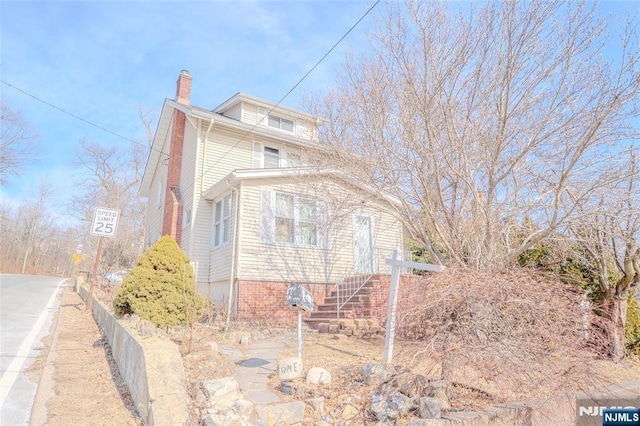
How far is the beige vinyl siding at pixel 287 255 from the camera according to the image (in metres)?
11.5

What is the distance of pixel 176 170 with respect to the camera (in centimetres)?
1584

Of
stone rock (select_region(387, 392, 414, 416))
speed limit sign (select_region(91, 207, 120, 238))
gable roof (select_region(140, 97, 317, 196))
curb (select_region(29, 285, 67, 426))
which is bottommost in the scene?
curb (select_region(29, 285, 67, 426))

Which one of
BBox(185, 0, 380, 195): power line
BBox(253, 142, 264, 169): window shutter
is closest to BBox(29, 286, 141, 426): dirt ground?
BBox(185, 0, 380, 195): power line

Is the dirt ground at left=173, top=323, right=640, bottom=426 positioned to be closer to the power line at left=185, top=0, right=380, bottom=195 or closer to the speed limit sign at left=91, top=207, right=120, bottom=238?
the speed limit sign at left=91, top=207, right=120, bottom=238

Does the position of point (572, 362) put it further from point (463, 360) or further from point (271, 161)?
point (271, 161)

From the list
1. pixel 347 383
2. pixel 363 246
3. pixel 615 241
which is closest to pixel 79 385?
pixel 347 383

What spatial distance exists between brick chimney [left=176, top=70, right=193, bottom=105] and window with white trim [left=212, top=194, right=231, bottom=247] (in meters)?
6.15

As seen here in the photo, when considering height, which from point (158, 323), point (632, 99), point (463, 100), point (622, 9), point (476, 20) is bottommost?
point (158, 323)

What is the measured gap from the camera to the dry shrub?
4012 mm

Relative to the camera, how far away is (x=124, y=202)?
34.6 metres

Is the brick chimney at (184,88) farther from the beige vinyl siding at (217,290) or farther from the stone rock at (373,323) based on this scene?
the stone rock at (373,323)

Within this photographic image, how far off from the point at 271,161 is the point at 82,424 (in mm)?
11932

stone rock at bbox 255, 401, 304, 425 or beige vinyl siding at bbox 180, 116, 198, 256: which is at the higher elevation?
beige vinyl siding at bbox 180, 116, 198, 256

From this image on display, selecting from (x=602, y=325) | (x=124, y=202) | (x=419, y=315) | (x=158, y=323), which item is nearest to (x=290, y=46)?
(x=158, y=323)
